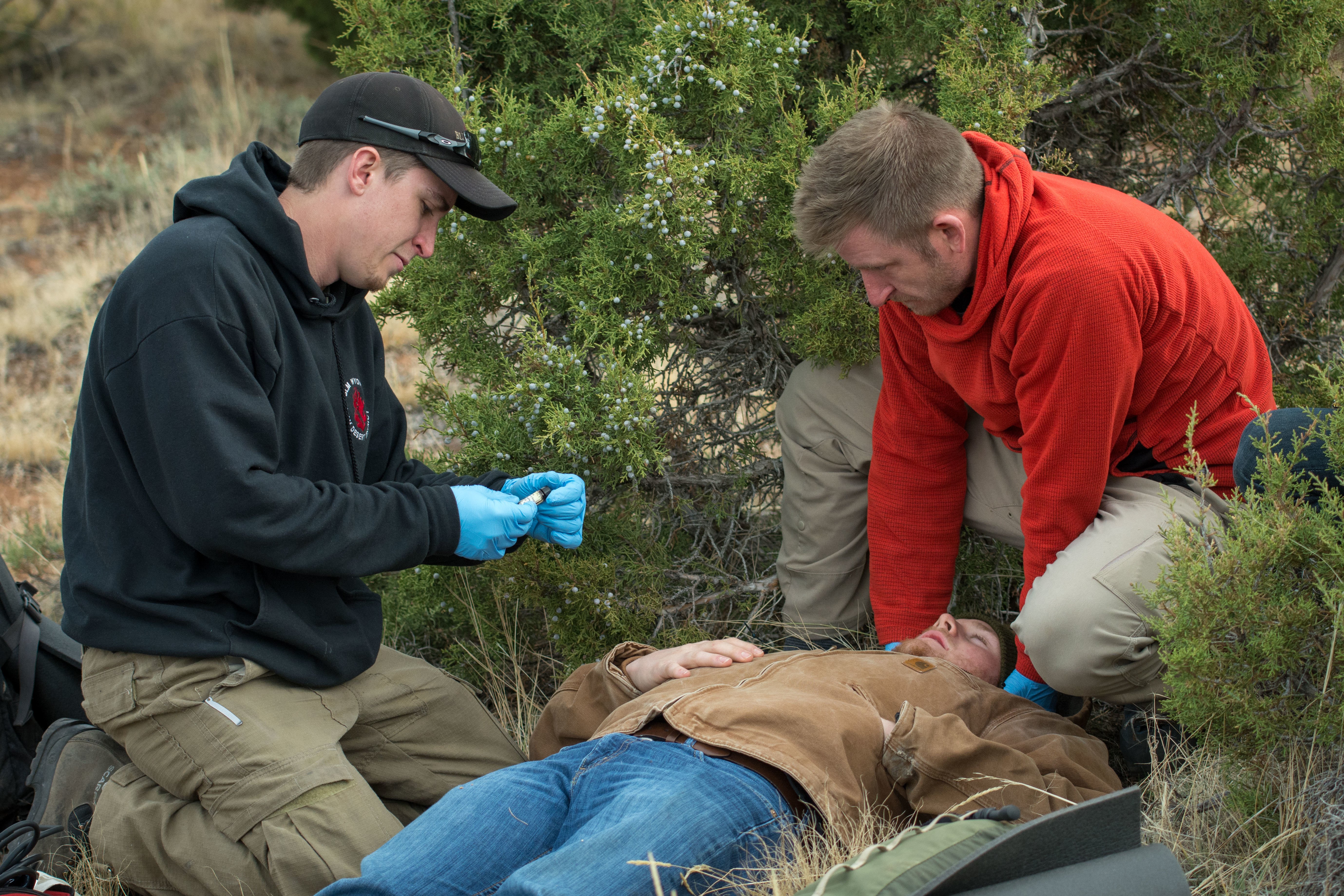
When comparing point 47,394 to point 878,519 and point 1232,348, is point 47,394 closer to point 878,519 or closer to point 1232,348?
point 878,519

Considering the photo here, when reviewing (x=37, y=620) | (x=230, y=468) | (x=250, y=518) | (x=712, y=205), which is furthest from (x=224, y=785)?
(x=712, y=205)

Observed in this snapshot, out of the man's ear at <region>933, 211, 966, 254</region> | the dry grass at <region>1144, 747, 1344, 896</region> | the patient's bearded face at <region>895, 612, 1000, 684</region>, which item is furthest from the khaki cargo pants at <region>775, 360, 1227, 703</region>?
the man's ear at <region>933, 211, 966, 254</region>

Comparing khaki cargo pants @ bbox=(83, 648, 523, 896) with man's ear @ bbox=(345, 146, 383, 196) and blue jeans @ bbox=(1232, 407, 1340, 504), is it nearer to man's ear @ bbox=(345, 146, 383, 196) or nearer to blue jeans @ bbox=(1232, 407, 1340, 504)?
man's ear @ bbox=(345, 146, 383, 196)

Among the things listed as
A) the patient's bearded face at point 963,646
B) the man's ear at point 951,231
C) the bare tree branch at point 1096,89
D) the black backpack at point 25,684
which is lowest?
the black backpack at point 25,684

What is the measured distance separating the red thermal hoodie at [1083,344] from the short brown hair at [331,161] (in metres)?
1.56

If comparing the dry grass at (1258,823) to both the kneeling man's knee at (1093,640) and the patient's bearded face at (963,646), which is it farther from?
the patient's bearded face at (963,646)

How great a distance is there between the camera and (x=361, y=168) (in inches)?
105

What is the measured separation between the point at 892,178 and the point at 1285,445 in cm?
A: 116

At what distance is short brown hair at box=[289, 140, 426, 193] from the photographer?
8.77 feet

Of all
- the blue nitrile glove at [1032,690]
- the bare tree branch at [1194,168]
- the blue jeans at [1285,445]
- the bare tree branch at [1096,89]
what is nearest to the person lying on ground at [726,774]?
the blue nitrile glove at [1032,690]

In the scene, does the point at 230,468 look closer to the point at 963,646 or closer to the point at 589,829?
the point at 589,829

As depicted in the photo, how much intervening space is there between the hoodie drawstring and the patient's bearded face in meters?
1.72

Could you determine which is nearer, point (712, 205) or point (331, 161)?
point (331, 161)

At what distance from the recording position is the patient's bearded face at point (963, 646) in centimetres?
304
